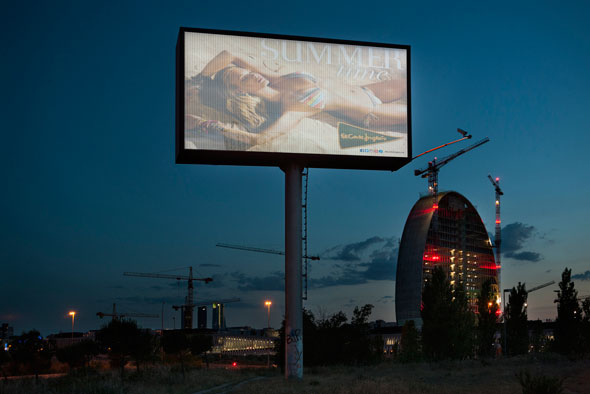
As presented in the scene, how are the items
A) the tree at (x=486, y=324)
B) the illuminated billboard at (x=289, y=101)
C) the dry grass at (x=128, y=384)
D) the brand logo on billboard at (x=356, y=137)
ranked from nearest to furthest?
the dry grass at (x=128, y=384) → the illuminated billboard at (x=289, y=101) → the brand logo on billboard at (x=356, y=137) → the tree at (x=486, y=324)

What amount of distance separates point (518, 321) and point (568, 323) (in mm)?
18275

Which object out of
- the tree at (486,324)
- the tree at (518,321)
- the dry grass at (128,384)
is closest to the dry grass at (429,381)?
the dry grass at (128,384)

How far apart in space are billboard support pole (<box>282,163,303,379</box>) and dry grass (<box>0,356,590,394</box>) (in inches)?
122

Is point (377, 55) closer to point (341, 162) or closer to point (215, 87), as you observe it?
point (341, 162)

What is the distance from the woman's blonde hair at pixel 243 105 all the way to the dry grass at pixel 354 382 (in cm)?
1433

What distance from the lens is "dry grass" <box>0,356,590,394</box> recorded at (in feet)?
88.6

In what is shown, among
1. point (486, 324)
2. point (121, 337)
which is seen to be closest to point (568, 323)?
point (486, 324)

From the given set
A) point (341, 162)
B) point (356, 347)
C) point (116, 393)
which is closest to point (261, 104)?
point (341, 162)

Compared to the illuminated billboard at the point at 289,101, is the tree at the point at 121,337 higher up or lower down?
lower down

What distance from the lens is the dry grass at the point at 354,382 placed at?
27000 millimetres

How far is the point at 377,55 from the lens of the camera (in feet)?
129

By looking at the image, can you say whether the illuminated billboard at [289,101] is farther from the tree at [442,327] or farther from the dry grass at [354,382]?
the tree at [442,327]

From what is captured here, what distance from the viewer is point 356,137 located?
38031 mm

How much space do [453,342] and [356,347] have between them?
10.2 m
